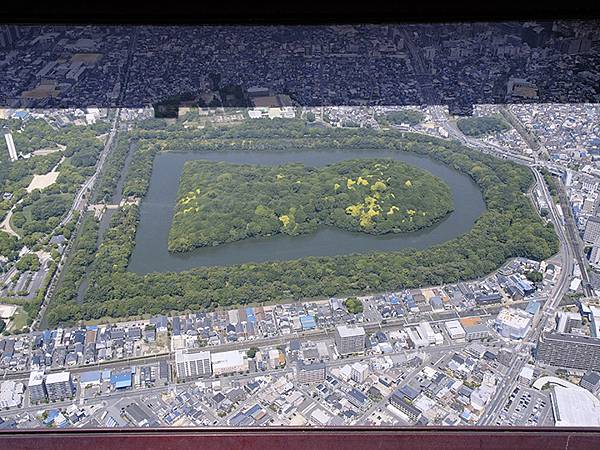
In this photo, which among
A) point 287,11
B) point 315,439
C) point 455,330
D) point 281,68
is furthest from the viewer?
point 281,68

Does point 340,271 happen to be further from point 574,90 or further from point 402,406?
point 574,90

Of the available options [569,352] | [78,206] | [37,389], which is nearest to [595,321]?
[569,352]

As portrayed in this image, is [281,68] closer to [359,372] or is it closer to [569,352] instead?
[359,372]

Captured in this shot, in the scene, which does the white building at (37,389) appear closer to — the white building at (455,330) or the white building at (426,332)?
the white building at (426,332)

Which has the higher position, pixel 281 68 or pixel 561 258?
pixel 281 68

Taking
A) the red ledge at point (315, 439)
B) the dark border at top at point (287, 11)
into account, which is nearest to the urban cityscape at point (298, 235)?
the dark border at top at point (287, 11)

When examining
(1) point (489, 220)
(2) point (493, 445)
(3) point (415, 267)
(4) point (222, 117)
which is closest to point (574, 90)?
(1) point (489, 220)

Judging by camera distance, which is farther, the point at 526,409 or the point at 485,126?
the point at 485,126

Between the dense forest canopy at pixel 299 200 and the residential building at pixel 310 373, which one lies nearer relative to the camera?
the residential building at pixel 310 373
